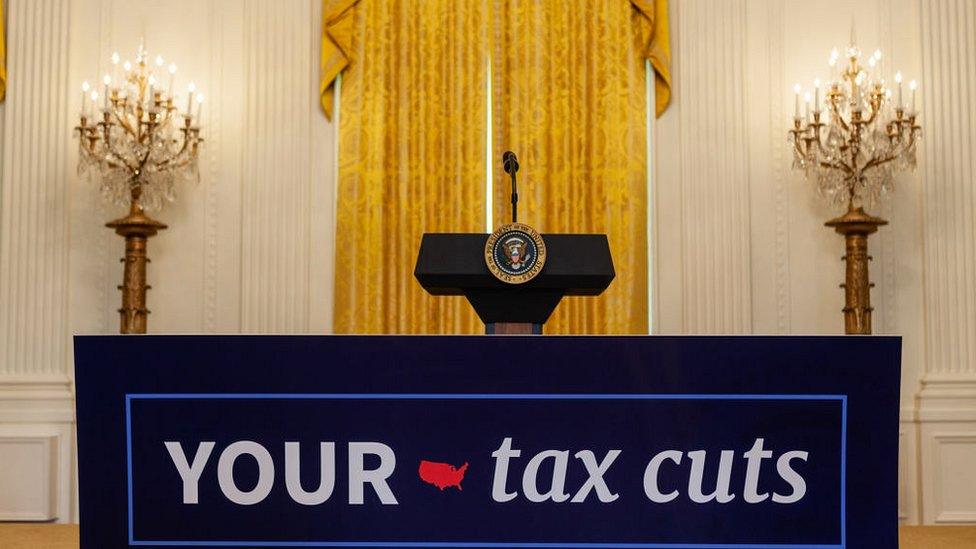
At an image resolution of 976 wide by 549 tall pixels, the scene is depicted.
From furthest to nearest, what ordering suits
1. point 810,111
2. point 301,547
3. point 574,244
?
point 810,111, point 574,244, point 301,547

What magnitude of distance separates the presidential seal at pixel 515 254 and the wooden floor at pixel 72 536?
334 centimetres

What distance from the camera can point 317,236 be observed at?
20.8 ft

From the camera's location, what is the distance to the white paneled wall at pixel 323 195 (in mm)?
6266

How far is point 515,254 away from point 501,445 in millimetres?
779

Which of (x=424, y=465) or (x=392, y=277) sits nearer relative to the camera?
(x=424, y=465)

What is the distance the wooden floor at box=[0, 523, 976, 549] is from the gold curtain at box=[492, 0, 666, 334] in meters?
2.06

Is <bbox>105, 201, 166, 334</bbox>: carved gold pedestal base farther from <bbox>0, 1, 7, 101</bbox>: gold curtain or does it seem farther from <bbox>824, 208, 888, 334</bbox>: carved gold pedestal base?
<bbox>824, 208, 888, 334</bbox>: carved gold pedestal base

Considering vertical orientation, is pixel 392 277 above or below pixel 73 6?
below

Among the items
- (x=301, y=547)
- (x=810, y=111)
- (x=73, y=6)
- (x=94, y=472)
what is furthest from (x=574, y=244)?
(x=73, y=6)

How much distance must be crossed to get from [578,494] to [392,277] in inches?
141

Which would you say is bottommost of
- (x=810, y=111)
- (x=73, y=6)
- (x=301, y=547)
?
(x=301, y=547)

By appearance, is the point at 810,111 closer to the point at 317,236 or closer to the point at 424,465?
the point at 317,236

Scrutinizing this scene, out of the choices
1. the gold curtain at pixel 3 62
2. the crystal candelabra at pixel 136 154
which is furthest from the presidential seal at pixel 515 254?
the gold curtain at pixel 3 62

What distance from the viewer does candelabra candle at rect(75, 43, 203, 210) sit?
5.85 metres
